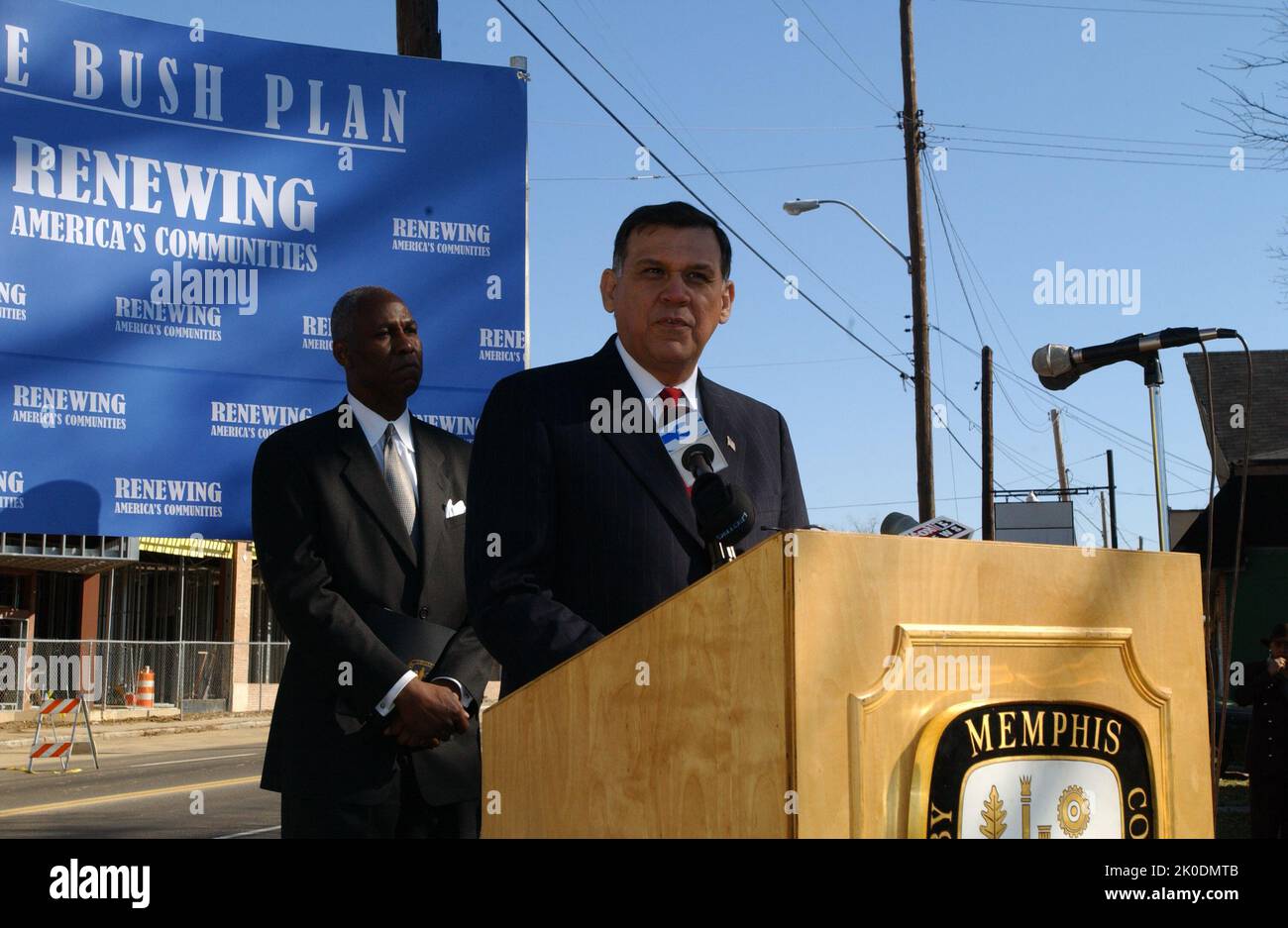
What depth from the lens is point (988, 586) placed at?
245cm

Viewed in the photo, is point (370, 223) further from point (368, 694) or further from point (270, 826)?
point (270, 826)

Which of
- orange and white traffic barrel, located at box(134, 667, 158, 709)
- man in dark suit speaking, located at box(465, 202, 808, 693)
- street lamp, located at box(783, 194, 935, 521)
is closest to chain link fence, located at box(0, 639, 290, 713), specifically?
orange and white traffic barrel, located at box(134, 667, 158, 709)

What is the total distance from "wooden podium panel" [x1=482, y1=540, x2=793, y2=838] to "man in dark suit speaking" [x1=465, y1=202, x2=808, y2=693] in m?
Result: 0.41

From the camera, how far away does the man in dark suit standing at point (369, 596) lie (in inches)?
160

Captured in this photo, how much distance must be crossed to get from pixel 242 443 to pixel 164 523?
507mm

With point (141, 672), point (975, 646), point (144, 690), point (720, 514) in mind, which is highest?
point (720, 514)

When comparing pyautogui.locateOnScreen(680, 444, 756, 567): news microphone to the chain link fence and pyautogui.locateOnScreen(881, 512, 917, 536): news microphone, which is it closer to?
pyautogui.locateOnScreen(881, 512, 917, 536): news microphone

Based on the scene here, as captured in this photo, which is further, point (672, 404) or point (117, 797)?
point (117, 797)

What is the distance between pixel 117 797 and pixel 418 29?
9.78 m

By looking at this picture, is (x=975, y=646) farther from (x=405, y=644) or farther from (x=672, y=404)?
(x=405, y=644)

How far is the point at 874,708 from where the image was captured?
2281mm

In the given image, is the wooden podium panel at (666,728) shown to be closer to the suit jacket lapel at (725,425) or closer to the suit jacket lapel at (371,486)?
the suit jacket lapel at (725,425)

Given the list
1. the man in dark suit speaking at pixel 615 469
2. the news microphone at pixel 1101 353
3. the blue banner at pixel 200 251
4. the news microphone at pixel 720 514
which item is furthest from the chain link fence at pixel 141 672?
the news microphone at pixel 720 514

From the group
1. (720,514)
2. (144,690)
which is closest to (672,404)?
(720,514)
